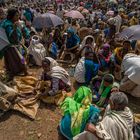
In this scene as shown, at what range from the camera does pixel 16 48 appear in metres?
7.56

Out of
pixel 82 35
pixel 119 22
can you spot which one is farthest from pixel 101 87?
pixel 119 22

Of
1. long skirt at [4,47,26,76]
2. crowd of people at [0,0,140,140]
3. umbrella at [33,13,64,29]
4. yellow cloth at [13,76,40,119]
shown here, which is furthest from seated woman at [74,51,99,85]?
umbrella at [33,13,64,29]

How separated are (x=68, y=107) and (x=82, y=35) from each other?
653cm

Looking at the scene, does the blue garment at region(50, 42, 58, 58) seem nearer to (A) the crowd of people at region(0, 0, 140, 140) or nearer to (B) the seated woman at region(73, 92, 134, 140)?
(A) the crowd of people at region(0, 0, 140, 140)

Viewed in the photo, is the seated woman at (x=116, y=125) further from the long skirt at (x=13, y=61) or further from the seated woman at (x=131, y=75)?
the long skirt at (x=13, y=61)

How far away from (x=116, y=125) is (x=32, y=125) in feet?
7.53

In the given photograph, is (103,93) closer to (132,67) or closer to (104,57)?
(132,67)

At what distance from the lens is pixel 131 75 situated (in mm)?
6543

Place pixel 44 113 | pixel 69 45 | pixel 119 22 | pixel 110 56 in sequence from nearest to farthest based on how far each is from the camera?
1. pixel 44 113
2. pixel 110 56
3. pixel 69 45
4. pixel 119 22

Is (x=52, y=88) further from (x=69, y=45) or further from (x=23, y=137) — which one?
(x=69, y=45)

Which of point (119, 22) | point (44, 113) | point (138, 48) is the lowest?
point (119, 22)

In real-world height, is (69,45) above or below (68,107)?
below

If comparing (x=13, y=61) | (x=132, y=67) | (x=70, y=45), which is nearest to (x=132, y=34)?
(x=132, y=67)

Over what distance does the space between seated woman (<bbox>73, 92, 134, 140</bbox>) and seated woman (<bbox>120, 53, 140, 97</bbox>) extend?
2336mm
